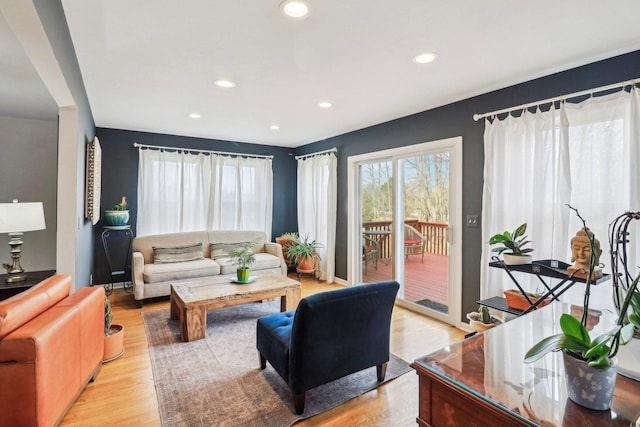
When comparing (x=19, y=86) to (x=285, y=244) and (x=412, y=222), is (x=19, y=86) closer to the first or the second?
(x=285, y=244)

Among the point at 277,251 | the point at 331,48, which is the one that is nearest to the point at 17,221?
the point at 331,48

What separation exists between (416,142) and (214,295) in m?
2.84

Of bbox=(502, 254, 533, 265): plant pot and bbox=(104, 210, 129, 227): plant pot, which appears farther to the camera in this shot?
bbox=(104, 210, 129, 227): plant pot

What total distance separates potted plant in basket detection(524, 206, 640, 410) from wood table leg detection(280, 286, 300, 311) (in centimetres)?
289

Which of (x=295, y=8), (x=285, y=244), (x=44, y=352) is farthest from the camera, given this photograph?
(x=285, y=244)

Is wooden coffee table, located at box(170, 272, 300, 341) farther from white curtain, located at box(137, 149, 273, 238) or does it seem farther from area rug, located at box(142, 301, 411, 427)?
white curtain, located at box(137, 149, 273, 238)

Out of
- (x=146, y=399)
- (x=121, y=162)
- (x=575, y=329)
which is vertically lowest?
(x=146, y=399)

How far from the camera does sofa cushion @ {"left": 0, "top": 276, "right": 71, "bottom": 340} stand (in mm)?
1619

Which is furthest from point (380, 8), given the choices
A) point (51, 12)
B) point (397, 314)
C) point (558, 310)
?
point (397, 314)

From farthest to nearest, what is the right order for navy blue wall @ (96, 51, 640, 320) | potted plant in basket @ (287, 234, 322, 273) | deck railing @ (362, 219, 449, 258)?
potted plant in basket @ (287, 234, 322, 273) < deck railing @ (362, 219, 449, 258) < navy blue wall @ (96, 51, 640, 320)

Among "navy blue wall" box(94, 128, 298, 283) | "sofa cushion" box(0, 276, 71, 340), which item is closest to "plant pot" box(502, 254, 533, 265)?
"sofa cushion" box(0, 276, 71, 340)

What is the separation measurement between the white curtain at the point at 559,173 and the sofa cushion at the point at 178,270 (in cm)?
341

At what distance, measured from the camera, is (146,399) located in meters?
2.16

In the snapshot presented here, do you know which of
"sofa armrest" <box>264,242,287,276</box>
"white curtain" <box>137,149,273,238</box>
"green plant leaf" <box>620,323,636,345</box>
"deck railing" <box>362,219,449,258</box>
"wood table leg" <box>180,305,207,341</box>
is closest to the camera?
"green plant leaf" <box>620,323,636,345</box>
